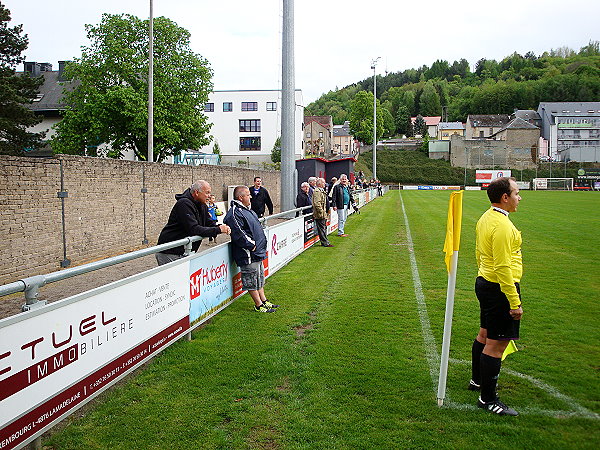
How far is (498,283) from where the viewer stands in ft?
15.2

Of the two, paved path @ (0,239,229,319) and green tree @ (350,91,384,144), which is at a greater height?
green tree @ (350,91,384,144)

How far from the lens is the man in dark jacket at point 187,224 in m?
6.98

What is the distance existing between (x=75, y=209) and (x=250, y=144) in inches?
2586

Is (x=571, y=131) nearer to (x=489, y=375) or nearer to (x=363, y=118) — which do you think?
(x=363, y=118)

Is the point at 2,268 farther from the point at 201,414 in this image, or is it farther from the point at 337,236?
the point at 337,236

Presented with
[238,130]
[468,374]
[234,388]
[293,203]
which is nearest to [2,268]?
[234,388]

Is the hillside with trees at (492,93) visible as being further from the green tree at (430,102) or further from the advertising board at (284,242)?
the advertising board at (284,242)

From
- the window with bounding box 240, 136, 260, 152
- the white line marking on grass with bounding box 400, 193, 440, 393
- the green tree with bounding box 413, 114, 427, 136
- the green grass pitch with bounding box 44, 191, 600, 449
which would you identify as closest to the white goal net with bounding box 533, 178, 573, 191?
the window with bounding box 240, 136, 260, 152

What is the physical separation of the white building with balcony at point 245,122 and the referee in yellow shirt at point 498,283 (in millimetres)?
72147

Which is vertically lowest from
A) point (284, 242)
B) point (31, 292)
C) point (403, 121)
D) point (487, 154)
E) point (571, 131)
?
point (284, 242)

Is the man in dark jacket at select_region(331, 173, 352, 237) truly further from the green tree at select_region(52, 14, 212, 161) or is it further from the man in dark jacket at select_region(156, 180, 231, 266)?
the green tree at select_region(52, 14, 212, 161)

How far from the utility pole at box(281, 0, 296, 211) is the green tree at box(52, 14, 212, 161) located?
16174 mm

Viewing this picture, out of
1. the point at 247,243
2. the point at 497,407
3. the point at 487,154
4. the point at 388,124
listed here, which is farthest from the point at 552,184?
the point at 497,407

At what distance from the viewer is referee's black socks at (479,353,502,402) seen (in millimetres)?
4750
